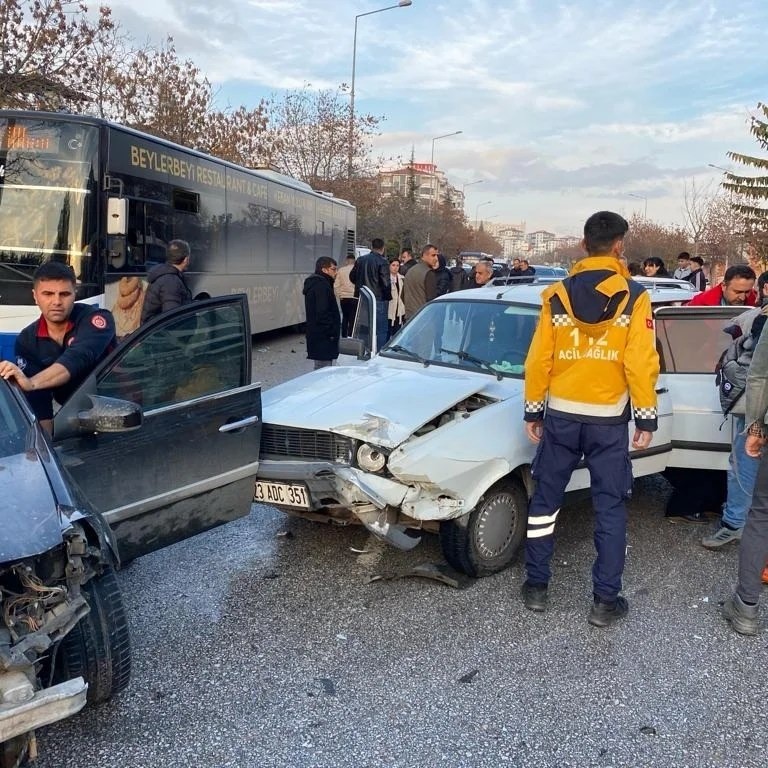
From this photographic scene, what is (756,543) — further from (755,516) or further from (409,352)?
(409,352)

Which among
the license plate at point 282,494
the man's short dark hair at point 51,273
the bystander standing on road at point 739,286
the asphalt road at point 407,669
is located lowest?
the asphalt road at point 407,669

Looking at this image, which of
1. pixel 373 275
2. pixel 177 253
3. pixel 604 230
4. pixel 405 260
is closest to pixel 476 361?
pixel 604 230

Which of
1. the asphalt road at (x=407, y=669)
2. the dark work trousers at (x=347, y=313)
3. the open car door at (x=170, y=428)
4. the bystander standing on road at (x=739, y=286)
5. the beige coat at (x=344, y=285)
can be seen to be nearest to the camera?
the asphalt road at (x=407, y=669)

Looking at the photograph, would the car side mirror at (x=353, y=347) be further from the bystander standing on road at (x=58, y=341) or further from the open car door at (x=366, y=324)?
the bystander standing on road at (x=58, y=341)

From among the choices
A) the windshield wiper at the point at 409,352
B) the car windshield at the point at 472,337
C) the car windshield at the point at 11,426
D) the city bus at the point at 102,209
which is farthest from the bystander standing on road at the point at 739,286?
the city bus at the point at 102,209

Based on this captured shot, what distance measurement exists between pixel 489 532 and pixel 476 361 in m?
1.32

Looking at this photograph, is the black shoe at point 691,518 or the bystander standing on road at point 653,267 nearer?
the black shoe at point 691,518

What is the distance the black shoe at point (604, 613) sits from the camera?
3910 millimetres

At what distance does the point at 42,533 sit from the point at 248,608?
5.70 feet

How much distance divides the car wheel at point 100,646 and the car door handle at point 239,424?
1.17m

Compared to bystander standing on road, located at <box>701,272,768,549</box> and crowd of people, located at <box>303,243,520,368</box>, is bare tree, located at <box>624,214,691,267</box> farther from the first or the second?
bystander standing on road, located at <box>701,272,768,549</box>

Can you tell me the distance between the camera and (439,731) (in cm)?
302

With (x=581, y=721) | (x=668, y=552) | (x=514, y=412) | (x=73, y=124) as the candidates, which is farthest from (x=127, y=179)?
(x=581, y=721)

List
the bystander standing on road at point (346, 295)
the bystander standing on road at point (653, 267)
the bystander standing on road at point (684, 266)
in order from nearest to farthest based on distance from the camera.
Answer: the bystander standing on road at point (346, 295)
the bystander standing on road at point (653, 267)
the bystander standing on road at point (684, 266)
